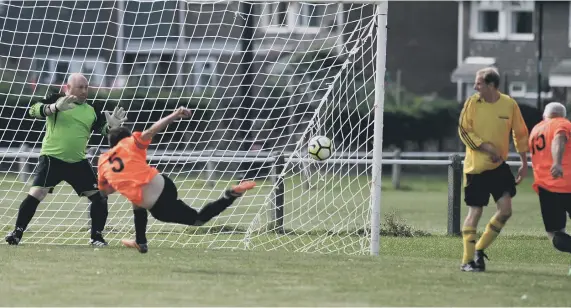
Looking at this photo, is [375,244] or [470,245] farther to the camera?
[375,244]

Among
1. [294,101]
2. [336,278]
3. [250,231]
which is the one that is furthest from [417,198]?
[336,278]

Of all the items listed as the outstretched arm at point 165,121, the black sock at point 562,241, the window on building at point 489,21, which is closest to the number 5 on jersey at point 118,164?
the outstretched arm at point 165,121

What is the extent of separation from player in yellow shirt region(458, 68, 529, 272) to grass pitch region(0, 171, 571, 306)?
587 millimetres

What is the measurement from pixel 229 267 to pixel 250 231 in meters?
3.03

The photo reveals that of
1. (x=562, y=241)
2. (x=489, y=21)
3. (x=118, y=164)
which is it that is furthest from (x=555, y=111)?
(x=489, y=21)

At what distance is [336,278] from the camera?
11039 millimetres

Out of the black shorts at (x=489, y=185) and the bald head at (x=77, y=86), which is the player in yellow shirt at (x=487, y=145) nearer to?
the black shorts at (x=489, y=185)

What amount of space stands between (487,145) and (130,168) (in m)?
3.25

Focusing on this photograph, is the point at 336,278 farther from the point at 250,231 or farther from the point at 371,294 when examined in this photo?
the point at 250,231

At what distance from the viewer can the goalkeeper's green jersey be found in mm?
13555

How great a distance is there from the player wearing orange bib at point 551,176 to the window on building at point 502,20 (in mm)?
25078

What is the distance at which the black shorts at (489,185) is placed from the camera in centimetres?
1165

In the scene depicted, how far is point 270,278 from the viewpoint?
11.0m

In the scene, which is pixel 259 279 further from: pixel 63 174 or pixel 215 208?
pixel 63 174
